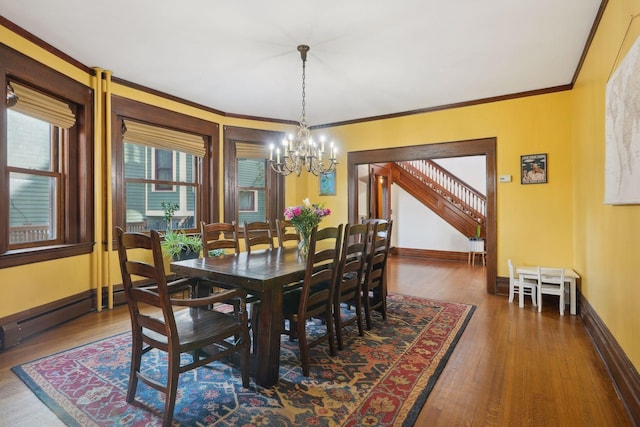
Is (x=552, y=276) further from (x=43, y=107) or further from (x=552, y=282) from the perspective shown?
(x=43, y=107)

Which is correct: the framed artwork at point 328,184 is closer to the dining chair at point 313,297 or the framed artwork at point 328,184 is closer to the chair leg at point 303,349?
the dining chair at point 313,297

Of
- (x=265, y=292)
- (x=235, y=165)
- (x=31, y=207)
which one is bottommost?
(x=265, y=292)

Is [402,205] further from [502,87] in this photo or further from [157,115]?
[157,115]

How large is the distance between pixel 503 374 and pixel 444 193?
5.74 m

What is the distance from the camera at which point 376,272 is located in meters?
3.29

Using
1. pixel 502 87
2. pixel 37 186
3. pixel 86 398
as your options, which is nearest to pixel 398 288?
pixel 502 87

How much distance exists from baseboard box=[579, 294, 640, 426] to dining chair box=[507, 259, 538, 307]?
31.3 inches

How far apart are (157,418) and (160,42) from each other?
2995mm

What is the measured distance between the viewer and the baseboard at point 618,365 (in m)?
1.81

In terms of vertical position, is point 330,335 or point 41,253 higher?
point 41,253

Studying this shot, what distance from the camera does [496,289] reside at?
4418mm

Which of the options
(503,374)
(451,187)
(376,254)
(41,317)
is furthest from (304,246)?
(451,187)

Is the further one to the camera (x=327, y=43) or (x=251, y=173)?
(x=251, y=173)

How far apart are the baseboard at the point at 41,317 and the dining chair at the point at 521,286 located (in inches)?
191
